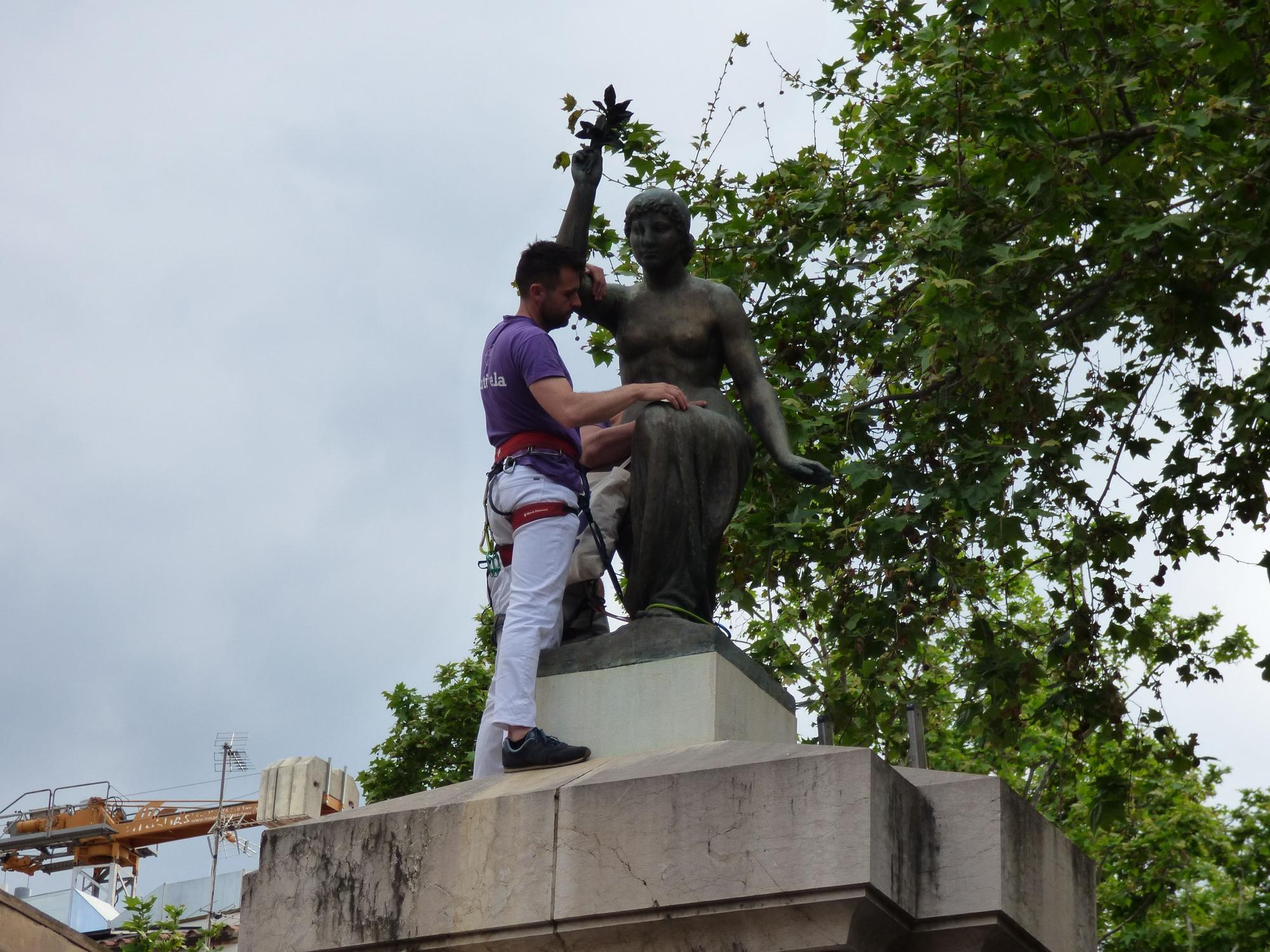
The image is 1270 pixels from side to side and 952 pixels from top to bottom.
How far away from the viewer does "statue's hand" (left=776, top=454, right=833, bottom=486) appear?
19.9 ft

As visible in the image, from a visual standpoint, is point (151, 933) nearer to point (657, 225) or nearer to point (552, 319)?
point (552, 319)

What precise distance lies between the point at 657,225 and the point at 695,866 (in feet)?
8.09

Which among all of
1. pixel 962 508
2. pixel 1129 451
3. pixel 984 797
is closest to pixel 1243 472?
pixel 1129 451

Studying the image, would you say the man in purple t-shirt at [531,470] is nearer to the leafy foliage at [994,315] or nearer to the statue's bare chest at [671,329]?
the statue's bare chest at [671,329]

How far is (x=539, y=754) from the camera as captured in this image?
552 cm

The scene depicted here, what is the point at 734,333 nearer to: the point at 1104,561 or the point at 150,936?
the point at 1104,561

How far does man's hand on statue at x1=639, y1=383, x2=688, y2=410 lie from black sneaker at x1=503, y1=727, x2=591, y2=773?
1152 millimetres

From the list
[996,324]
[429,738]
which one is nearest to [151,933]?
[429,738]

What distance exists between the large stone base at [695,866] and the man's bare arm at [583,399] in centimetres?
111

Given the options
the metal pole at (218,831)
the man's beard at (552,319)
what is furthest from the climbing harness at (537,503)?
the metal pole at (218,831)

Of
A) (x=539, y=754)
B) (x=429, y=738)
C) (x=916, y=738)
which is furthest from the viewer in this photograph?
(x=429, y=738)

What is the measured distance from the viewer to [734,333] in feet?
21.0

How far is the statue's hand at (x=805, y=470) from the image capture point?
19.9 feet

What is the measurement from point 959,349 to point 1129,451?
1601 millimetres
